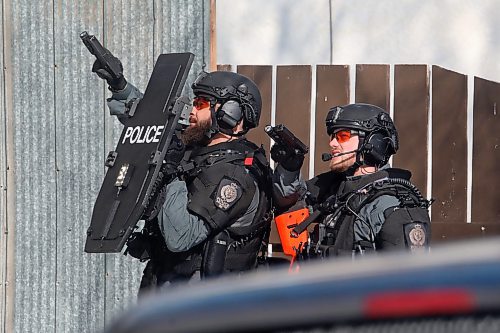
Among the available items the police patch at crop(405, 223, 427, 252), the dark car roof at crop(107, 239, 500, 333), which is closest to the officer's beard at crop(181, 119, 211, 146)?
the police patch at crop(405, 223, 427, 252)

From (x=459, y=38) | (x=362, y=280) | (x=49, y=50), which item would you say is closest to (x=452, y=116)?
(x=459, y=38)

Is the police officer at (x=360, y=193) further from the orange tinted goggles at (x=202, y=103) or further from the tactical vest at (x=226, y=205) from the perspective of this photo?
the orange tinted goggles at (x=202, y=103)

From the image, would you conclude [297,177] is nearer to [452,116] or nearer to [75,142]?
[452,116]

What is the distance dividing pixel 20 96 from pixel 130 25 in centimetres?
82

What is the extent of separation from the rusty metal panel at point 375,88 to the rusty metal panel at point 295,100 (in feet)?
0.99

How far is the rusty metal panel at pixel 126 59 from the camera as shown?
6484 mm

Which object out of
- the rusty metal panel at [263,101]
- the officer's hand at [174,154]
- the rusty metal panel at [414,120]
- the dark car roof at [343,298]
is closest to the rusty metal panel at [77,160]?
the rusty metal panel at [263,101]

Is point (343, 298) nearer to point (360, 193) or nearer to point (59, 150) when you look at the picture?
point (360, 193)

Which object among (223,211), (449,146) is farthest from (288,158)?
(449,146)

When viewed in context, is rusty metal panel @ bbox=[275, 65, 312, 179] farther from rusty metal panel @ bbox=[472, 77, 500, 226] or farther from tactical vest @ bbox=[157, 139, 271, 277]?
tactical vest @ bbox=[157, 139, 271, 277]

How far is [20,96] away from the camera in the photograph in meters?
6.73

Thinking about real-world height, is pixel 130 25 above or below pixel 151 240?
above

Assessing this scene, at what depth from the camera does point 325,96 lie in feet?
20.5

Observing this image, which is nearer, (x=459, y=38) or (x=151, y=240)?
(x=151, y=240)
